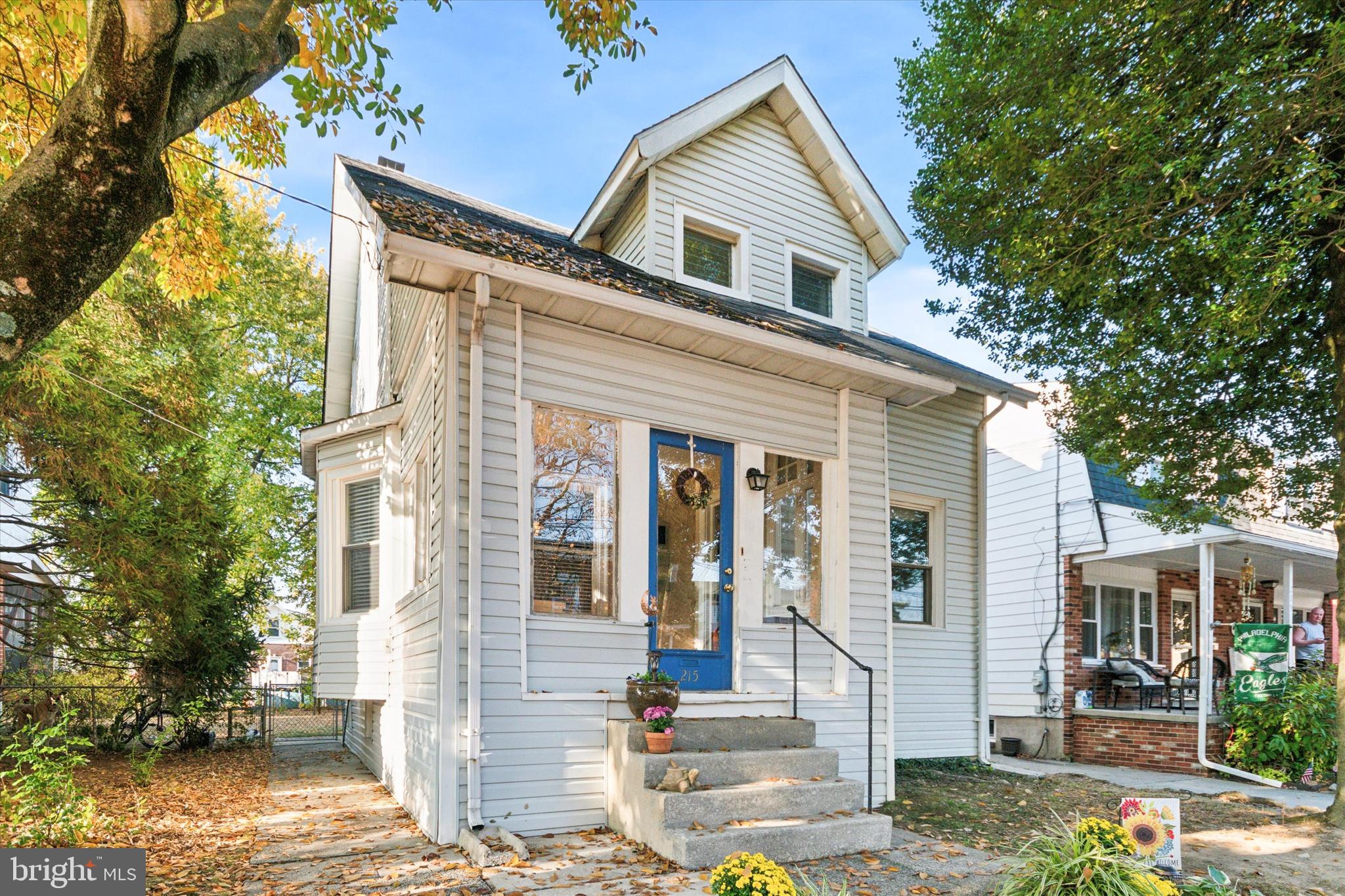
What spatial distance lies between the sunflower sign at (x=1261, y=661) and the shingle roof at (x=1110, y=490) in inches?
115

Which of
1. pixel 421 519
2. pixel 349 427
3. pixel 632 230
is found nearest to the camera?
pixel 421 519

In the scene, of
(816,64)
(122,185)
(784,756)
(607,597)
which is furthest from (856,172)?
(122,185)

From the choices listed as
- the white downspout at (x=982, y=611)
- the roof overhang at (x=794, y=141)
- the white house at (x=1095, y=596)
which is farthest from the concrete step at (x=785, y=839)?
the white house at (x=1095, y=596)

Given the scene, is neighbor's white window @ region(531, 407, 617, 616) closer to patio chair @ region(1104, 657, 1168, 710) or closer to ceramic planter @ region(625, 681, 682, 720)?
ceramic planter @ region(625, 681, 682, 720)

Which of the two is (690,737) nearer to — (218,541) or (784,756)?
(784,756)

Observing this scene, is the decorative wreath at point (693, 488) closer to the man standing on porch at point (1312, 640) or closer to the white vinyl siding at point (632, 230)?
the white vinyl siding at point (632, 230)

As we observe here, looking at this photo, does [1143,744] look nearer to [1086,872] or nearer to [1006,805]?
[1006,805]

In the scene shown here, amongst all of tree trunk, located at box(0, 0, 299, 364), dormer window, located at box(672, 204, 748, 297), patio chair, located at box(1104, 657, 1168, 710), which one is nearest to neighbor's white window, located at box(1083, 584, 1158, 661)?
patio chair, located at box(1104, 657, 1168, 710)

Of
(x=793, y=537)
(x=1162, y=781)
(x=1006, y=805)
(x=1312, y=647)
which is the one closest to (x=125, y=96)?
(x=793, y=537)

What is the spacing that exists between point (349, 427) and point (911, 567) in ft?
22.6

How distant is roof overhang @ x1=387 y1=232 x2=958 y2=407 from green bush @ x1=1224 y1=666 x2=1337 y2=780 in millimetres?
6058

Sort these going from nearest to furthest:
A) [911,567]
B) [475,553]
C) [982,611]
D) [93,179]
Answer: [93,179]
[475,553]
[911,567]
[982,611]

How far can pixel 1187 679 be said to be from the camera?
1262cm
